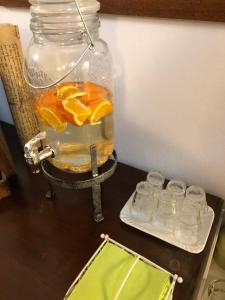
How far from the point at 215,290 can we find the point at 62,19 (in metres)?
0.78

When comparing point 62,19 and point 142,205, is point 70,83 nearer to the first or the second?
point 62,19

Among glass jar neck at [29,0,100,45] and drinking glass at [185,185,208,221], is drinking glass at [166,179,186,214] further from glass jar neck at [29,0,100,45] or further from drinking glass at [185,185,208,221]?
glass jar neck at [29,0,100,45]

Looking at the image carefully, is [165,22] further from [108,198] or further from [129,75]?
[108,198]

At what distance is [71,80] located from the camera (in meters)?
0.59

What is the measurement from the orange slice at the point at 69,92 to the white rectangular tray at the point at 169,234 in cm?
30

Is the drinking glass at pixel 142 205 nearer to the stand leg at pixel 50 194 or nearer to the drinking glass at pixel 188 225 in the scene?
Result: the drinking glass at pixel 188 225

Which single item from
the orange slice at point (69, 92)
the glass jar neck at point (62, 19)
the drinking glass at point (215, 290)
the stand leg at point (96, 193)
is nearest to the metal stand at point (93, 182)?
the stand leg at point (96, 193)

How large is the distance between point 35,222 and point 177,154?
396mm

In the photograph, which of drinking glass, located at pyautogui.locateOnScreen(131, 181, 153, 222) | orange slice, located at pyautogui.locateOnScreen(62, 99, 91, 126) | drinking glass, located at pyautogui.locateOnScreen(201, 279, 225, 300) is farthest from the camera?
drinking glass, located at pyautogui.locateOnScreen(201, 279, 225, 300)

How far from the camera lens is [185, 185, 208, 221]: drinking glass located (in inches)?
23.5

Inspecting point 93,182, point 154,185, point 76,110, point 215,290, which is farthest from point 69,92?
point 215,290

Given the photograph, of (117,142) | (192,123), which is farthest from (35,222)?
(192,123)

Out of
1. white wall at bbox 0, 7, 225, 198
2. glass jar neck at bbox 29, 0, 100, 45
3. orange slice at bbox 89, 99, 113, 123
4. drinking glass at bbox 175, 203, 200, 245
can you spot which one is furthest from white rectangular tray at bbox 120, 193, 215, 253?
glass jar neck at bbox 29, 0, 100, 45

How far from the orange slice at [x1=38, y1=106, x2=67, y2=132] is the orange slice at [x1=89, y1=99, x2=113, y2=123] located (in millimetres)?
58
